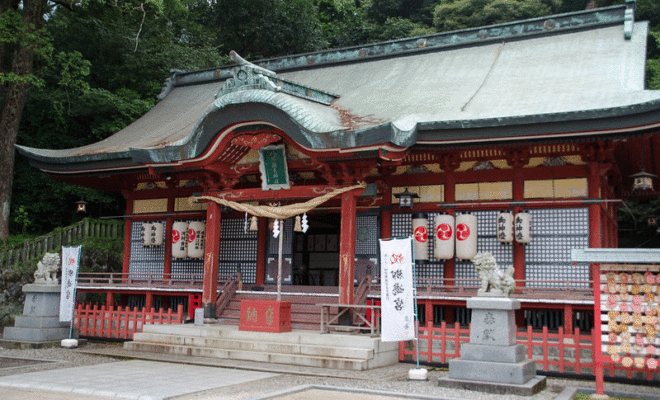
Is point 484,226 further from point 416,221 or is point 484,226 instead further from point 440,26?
point 440,26

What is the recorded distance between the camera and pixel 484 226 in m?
12.0

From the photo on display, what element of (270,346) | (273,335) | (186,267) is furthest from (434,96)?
(186,267)

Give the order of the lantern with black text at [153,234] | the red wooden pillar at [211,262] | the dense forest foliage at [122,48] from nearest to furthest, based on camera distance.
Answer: the red wooden pillar at [211,262] → the lantern with black text at [153,234] → the dense forest foliage at [122,48]

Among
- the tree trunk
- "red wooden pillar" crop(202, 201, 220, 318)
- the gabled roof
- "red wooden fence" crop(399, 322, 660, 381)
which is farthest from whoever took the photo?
the tree trunk

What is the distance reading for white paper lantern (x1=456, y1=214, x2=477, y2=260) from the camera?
11.8 metres

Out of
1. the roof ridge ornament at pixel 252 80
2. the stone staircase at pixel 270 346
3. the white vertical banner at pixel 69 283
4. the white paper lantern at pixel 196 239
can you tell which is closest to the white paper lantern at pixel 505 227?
the stone staircase at pixel 270 346

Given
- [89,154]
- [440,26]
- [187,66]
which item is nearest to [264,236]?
[89,154]

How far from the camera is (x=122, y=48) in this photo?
77.3ft

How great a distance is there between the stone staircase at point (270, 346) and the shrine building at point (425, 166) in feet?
3.60

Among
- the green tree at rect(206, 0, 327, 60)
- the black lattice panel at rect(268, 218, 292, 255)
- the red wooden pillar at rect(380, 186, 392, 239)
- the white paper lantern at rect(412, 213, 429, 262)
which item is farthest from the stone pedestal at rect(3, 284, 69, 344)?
the green tree at rect(206, 0, 327, 60)

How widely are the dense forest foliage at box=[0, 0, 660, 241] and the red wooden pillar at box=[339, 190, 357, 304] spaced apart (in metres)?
11.4

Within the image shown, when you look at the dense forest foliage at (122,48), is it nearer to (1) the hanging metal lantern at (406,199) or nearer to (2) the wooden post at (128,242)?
(2) the wooden post at (128,242)

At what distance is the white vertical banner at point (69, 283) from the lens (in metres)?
12.9

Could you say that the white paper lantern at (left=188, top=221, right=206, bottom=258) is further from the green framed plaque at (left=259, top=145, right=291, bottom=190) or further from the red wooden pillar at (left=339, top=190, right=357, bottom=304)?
the red wooden pillar at (left=339, top=190, right=357, bottom=304)
